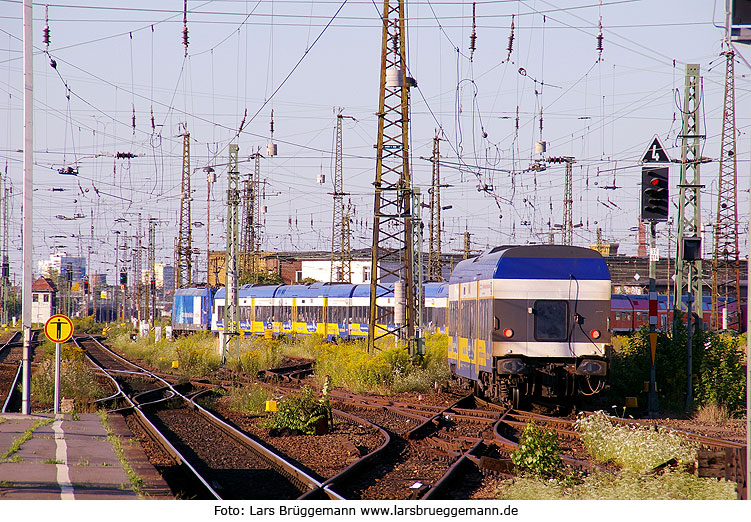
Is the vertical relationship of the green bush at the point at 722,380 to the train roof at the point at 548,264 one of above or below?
below

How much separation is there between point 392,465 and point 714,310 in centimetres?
3915

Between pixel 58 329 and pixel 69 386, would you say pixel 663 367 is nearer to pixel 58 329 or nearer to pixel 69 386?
pixel 58 329

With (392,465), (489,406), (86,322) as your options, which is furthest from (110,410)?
(86,322)

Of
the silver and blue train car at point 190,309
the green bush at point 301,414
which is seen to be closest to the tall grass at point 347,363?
the green bush at point 301,414

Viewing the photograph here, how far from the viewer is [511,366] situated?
17594 millimetres

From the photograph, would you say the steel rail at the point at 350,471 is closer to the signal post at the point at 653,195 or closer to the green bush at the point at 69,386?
the signal post at the point at 653,195

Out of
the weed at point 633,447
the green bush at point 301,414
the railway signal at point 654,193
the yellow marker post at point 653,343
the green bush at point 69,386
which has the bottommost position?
the green bush at point 69,386

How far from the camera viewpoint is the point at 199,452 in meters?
14.3

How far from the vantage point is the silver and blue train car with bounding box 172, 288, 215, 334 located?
5588 cm

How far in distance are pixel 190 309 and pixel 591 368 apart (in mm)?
44726

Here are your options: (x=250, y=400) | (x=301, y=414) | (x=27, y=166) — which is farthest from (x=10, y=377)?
(x=301, y=414)

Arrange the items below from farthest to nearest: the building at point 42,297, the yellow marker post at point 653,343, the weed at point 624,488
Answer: the building at point 42,297 < the yellow marker post at point 653,343 < the weed at point 624,488

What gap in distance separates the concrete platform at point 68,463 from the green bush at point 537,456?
464 cm

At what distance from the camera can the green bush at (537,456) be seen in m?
11.2
